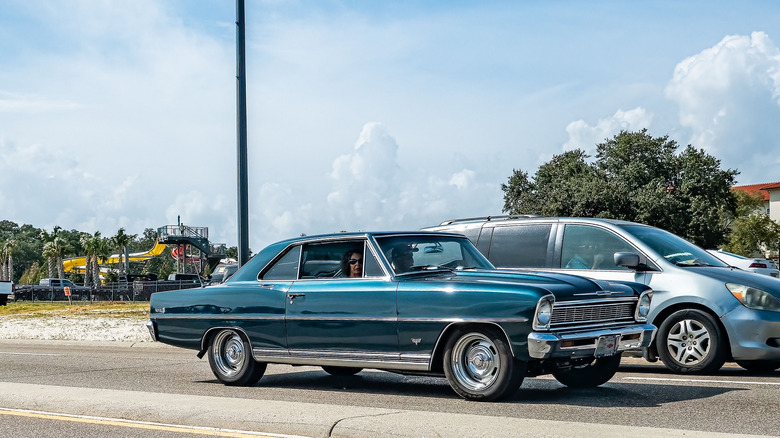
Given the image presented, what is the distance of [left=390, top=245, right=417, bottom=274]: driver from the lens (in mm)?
9383

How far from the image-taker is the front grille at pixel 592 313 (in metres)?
8.27

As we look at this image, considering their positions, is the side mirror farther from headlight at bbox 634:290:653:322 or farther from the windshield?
the windshield

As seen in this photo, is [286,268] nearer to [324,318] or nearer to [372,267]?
[324,318]

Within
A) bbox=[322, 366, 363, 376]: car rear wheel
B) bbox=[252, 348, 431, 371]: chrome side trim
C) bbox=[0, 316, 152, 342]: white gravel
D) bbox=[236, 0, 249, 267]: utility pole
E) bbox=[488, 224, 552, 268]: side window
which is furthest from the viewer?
bbox=[0, 316, 152, 342]: white gravel

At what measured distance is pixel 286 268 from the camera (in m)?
10.3

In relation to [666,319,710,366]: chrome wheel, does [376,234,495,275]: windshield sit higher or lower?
higher

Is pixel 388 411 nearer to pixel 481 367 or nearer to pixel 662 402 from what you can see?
pixel 481 367

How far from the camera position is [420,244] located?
31.9 ft

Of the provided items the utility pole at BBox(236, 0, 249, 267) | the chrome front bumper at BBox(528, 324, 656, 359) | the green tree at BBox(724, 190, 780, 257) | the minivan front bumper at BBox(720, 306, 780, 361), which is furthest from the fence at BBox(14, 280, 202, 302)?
the green tree at BBox(724, 190, 780, 257)

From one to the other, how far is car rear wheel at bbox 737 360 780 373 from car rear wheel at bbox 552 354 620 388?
206 cm

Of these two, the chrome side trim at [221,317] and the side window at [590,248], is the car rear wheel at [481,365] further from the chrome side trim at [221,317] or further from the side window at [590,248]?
the side window at [590,248]

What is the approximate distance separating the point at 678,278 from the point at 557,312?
3158 millimetres

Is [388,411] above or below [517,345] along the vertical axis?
below

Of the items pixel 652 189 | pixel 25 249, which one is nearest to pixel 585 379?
pixel 652 189
